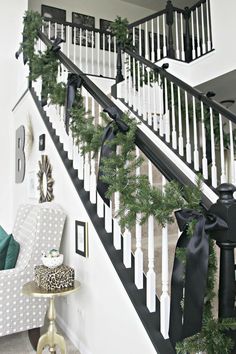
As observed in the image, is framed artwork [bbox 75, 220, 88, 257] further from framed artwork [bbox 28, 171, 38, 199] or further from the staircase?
framed artwork [bbox 28, 171, 38, 199]

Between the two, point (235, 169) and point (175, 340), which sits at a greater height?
point (235, 169)

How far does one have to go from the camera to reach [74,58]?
18.4 ft

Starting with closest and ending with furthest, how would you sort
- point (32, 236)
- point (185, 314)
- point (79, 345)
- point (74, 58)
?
point (185, 314), point (79, 345), point (32, 236), point (74, 58)

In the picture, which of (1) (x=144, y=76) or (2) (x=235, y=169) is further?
(1) (x=144, y=76)

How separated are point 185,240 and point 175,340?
1.35 feet

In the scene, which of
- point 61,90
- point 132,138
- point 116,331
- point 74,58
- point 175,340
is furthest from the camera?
point 74,58

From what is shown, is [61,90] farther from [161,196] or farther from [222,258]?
[222,258]

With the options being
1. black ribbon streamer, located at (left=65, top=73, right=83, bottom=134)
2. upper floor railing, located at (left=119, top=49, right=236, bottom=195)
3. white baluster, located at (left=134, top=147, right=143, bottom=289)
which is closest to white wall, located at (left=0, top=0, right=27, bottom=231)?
upper floor railing, located at (left=119, top=49, right=236, bottom=195)

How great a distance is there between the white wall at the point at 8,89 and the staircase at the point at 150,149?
93 centimetres

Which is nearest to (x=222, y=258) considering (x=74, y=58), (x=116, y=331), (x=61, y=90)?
(x=116, y=331)

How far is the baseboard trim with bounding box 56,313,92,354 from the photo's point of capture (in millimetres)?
2157

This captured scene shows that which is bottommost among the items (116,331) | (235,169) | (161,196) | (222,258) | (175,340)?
(116,331)

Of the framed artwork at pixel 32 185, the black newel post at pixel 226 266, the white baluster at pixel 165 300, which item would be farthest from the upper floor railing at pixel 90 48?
the black newel post at pixel 226 266

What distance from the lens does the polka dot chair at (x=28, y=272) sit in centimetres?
222
